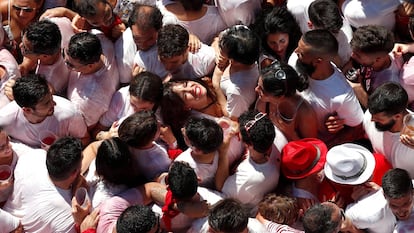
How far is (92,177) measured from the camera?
501cm

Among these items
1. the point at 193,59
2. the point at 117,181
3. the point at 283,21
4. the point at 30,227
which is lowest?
the point at 30,227

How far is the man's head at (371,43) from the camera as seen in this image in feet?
17.0

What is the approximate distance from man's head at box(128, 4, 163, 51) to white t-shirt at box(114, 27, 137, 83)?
157 millimetres

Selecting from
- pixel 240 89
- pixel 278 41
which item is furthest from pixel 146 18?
pixel 278 41

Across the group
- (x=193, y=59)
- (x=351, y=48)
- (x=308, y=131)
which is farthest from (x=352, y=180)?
(x=193, y=59)

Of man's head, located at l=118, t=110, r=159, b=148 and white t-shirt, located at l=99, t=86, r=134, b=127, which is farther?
white t-shirt, located at l=99, t=86, r=134, b=127

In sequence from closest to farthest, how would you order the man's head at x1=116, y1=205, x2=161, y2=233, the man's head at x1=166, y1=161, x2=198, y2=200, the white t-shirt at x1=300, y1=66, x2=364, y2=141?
the man's head at x1=116, y1=205, x2=161, y2=233
the man's head at x1=166, y1=161, x2=198, y2=200
the white t-shirt at x1=300, y1=66, x2=364, y2=141

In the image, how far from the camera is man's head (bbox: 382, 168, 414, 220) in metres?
4.33

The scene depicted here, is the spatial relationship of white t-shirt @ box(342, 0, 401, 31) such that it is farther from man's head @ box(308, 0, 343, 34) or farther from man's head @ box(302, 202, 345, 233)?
man's head @ box(302, 202, 345, 233)

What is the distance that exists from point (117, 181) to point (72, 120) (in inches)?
29.1

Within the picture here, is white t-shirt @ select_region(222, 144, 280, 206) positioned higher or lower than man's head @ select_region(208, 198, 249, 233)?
lower

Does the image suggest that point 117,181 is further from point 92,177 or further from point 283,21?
point 283,21

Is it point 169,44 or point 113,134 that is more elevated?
point 169,44

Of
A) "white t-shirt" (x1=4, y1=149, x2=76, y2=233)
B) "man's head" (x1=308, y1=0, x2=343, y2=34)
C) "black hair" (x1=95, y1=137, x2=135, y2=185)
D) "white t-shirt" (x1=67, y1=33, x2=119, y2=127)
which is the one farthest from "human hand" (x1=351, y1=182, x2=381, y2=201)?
"white t-shirt" (x1=67, y1=33, x2=119, y2=127)
